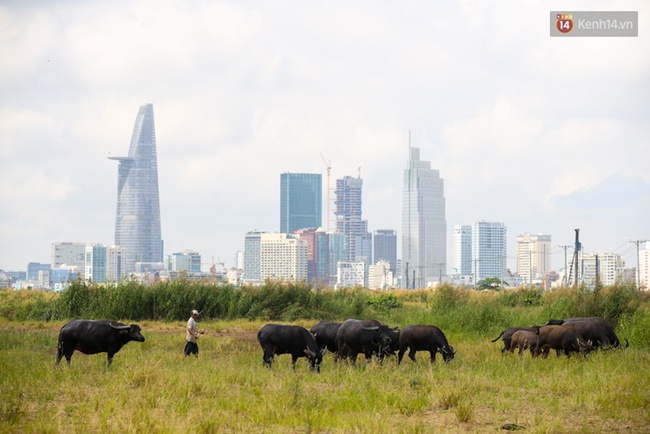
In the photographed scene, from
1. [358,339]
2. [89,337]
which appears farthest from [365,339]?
[89,337]

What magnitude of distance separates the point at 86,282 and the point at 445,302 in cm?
1609

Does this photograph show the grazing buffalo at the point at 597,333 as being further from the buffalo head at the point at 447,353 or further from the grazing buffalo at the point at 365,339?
the grazing buffalo at the point at 365,339

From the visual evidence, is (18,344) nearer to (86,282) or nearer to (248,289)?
(86,282)

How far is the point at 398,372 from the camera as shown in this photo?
17.6 metres

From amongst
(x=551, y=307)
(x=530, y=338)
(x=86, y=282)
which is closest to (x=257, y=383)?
(x=530, y=338)

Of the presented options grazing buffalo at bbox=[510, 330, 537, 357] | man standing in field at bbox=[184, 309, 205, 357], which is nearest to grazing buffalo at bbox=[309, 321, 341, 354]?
man standing in field at bbox=[184, 309, 205, 357]

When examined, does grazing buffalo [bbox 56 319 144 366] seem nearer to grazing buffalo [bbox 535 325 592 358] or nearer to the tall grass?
grazing buffalo [bbox 535 325 592 358]

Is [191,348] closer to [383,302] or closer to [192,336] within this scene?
[192,336]

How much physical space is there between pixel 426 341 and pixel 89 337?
7.93 m

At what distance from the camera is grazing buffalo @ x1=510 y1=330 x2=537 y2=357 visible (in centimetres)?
2167

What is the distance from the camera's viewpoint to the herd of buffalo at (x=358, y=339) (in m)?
18.8

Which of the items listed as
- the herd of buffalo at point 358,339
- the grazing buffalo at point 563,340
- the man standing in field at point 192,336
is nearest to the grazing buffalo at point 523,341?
the herd of buffalo at point 358,339

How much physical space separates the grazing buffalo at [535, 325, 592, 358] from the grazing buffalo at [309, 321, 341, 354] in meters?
5.05

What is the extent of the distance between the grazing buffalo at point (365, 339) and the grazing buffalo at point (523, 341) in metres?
3.60
